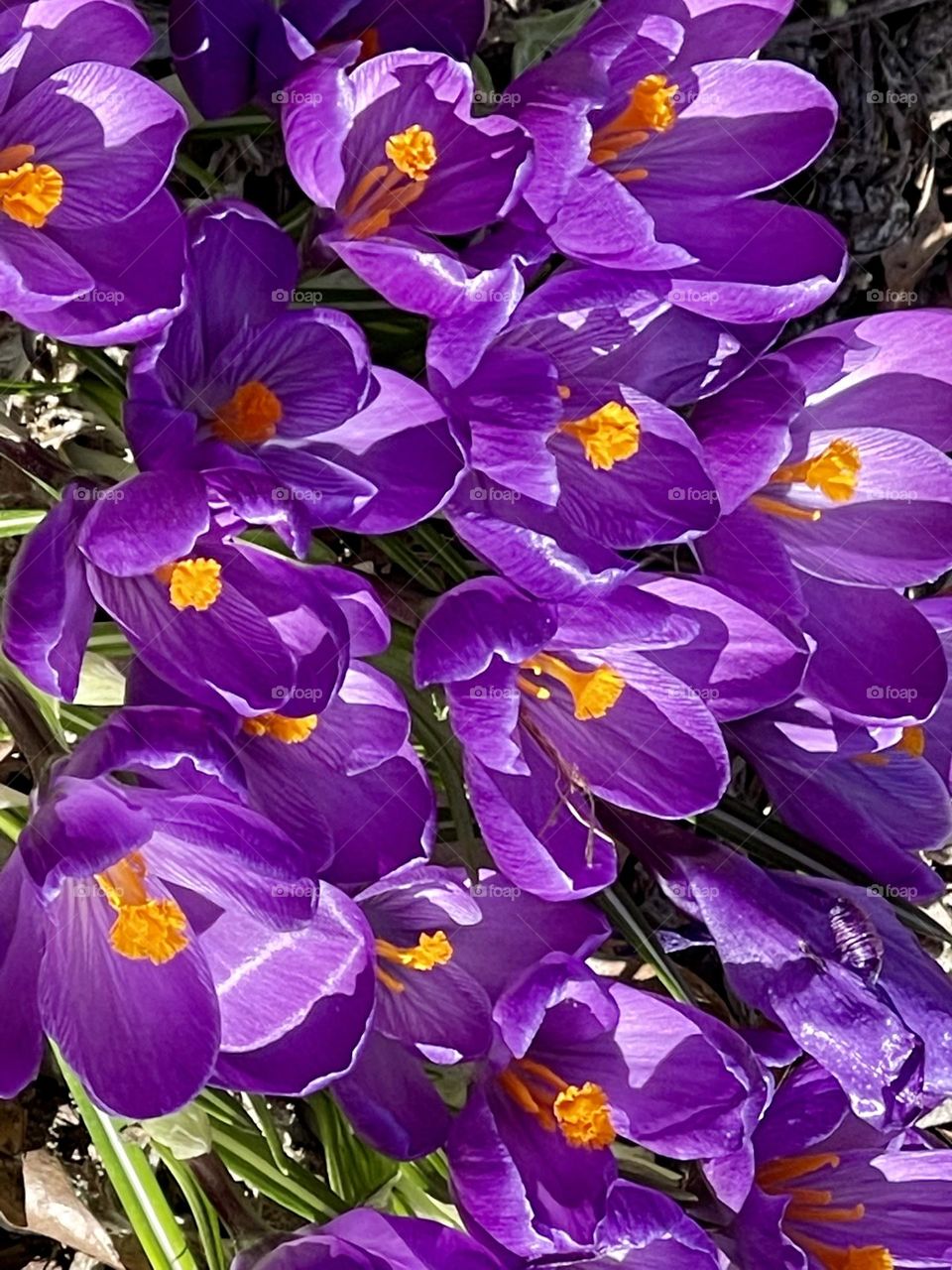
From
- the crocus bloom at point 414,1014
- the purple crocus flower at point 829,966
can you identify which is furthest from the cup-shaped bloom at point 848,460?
the crocus bloom at point 414,1014

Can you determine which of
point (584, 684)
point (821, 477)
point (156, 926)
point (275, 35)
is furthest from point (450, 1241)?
point (275, 35)

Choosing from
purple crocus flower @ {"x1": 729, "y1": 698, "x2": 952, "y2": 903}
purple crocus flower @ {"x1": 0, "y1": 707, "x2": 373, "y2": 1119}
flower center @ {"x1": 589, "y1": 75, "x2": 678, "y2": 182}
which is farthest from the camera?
purple crocus flower @ {"x1": 729, "y1": 698, "x2": 952, "y2": 903}

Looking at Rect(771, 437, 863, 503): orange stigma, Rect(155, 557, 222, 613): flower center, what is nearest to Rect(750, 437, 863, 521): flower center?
Rect(771, 437, 863, 503): orange stigma

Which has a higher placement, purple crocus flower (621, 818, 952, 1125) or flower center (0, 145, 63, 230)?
flower center (0, 145, 63, 230)

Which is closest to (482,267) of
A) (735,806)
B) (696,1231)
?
(735,806)

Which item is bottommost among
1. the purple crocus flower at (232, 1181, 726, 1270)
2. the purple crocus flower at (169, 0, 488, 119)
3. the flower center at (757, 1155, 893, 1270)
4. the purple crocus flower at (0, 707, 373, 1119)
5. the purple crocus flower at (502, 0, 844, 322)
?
the flower center at (757, 1155, 893, 1270)

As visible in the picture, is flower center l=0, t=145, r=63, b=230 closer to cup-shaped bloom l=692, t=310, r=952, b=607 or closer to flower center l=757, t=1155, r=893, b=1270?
cup-shaped bloom l=692, t=310, r=952, b=607

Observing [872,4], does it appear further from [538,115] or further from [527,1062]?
[527,1062]

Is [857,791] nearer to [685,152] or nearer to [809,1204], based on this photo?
[809,1204]
